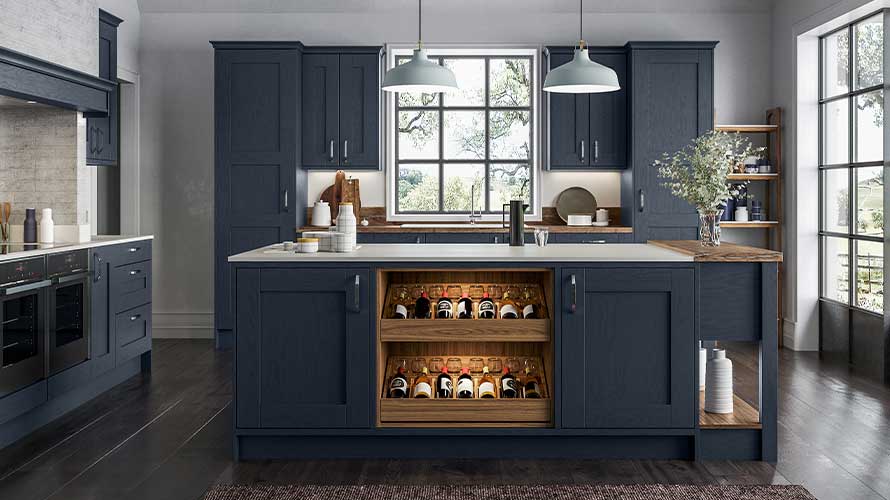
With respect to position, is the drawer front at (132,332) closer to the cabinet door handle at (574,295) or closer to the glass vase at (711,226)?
the cabinet door handle at (574,295)

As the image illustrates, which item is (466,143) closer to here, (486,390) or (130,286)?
(130,286)

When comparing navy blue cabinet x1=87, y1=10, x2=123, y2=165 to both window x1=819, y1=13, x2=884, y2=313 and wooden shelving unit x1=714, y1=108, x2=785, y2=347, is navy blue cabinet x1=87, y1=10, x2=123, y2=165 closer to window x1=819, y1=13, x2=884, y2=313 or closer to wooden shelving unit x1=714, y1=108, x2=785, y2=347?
Answer: wooden shelving unit x1=714, y1=108, x2=785, y2=347

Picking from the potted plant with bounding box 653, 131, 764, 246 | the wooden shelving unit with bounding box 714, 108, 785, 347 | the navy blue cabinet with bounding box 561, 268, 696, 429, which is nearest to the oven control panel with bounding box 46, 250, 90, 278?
the navy blue cabinet with bounding box 561, 268, 696, 429

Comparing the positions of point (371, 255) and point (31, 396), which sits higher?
point (371, 255)

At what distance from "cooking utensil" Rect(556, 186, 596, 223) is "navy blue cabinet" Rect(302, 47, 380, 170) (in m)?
1.77

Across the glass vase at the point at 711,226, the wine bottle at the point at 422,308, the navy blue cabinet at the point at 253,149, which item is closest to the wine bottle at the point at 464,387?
the wine bottle at the point at 422,308

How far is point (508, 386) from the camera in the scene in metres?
3.80

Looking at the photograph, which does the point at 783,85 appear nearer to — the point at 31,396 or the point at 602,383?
the point at 602,383

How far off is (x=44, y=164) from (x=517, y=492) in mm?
4077

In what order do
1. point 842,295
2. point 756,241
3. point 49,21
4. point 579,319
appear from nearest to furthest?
1. point 579,319
2. point 49,21
3. point 842,295
4. point 756,241

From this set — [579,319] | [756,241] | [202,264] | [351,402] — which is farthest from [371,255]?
[756,241]

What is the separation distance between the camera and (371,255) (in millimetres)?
3709

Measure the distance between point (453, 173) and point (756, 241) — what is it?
2.92m

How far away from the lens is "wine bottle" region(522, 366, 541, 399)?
378cm
